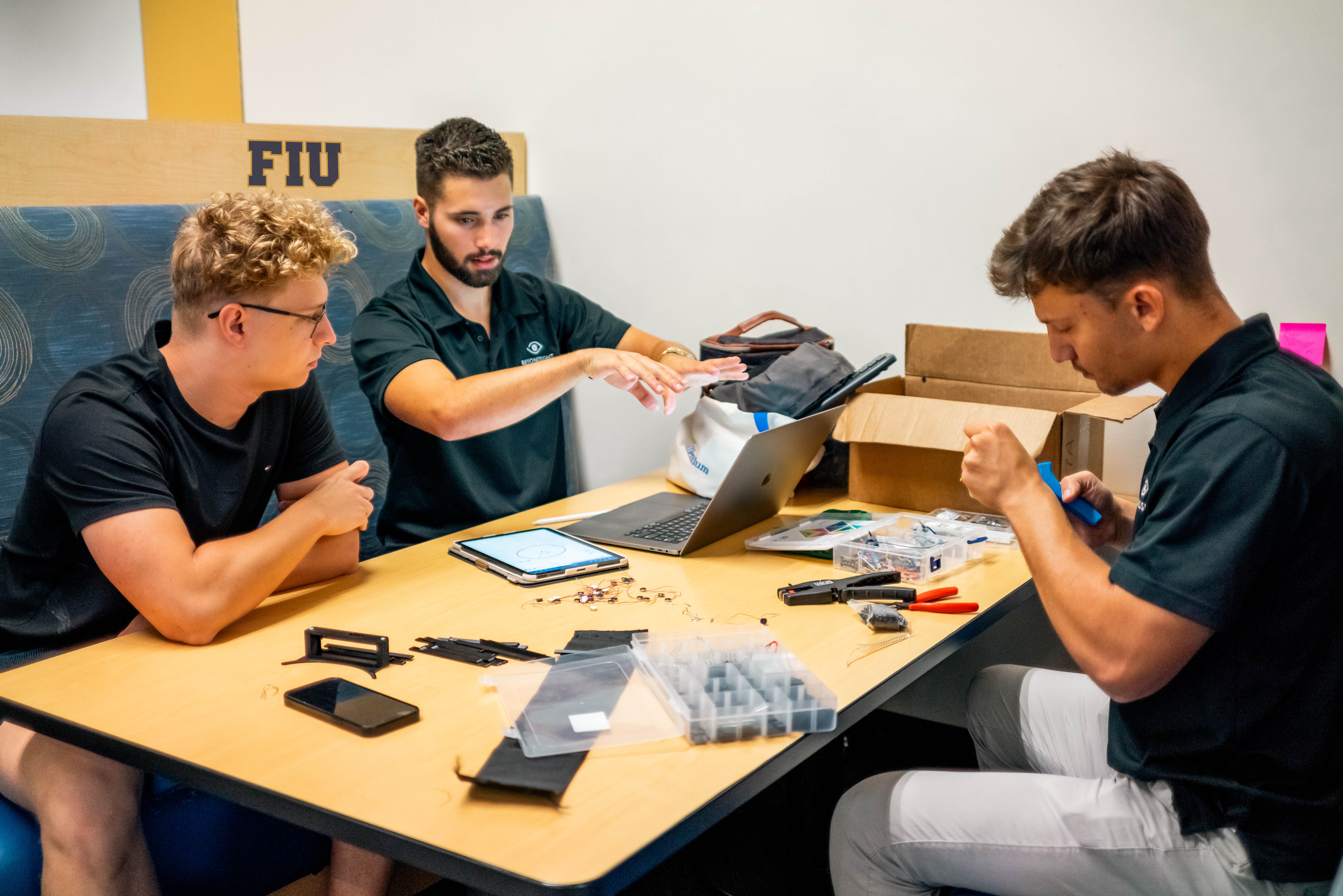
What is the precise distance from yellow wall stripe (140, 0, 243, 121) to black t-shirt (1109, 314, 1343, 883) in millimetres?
3350

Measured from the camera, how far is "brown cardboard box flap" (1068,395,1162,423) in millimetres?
1918

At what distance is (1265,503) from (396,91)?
2881 mm

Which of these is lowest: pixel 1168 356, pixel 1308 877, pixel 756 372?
pixel 1308 877

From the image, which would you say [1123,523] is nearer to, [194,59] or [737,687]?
[737,687]

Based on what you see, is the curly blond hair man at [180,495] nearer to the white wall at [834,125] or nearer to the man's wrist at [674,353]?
the man's wrist at [674,353]

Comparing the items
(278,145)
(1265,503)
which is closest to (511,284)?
(278,145)

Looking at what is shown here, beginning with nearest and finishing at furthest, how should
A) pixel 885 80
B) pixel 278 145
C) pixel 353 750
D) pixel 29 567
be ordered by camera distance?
1. pixel 353 750
2. pixel 29 567
3. pixel 885 80
4. pixel 278 145

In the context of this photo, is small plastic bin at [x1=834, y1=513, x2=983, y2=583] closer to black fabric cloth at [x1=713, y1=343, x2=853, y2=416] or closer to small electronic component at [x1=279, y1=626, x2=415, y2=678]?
black fabric cloth at [x1=713, y1=343, x2=853, y2=416]

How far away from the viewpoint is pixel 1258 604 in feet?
3.67

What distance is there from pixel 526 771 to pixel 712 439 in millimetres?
1205

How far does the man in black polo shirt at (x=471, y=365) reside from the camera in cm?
201

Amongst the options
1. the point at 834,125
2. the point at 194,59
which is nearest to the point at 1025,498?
the point at 834,125

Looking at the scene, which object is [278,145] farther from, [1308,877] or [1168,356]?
[1308,877]

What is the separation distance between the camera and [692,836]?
1005 mm
